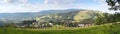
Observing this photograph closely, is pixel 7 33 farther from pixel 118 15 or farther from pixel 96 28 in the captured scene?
pixel 118 15

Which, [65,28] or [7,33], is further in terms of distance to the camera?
[65,28]

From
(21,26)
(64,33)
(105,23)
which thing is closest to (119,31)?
(105,23)

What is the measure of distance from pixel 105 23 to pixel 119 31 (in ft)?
9.19

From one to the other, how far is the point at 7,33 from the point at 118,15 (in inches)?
455

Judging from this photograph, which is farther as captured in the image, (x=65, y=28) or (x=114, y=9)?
(x=114, y=9)

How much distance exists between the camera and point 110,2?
97.4ft

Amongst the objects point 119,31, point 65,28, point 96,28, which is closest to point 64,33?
point 65,28

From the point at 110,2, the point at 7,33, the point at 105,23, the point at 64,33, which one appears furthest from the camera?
the point at 110,2

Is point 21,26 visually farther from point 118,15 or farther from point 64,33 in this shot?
point 118,15

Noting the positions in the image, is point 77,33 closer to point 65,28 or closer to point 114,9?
point 65,28

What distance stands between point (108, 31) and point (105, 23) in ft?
7.86

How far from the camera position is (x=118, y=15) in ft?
97.6

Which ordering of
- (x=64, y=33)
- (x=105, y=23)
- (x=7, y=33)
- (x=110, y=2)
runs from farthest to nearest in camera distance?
(x=110, y=2) → (x=105, y=23) → (x=64, y=33) → (x=7, y=33)

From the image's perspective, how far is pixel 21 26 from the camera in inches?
1050
